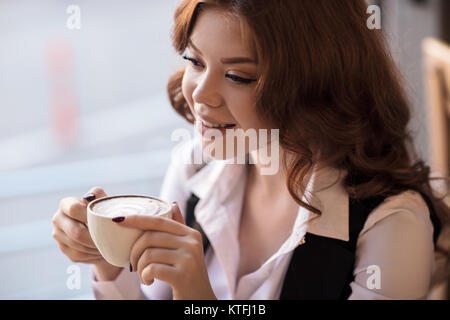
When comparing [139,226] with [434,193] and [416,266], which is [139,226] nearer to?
[416,266]

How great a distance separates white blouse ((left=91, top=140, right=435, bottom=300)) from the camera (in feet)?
2.73

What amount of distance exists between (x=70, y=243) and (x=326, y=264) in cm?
42

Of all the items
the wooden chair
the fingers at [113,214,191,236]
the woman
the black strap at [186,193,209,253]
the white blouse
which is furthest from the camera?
the wooden chair

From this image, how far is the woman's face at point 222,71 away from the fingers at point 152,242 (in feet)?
0.70

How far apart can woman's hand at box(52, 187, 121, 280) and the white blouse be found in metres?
0.15

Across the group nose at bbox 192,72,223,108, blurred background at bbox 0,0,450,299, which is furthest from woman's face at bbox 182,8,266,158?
blurred background at bbox 0,0,450,299

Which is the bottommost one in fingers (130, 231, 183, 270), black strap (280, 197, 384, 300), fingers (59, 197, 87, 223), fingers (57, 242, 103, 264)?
black strap (280, 197, 384, 300)

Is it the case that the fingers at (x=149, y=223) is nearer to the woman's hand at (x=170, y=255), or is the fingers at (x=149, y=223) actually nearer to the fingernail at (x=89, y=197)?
the woman's hand at (x=170, y=255)

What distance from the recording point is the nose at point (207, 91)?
2.36 ft

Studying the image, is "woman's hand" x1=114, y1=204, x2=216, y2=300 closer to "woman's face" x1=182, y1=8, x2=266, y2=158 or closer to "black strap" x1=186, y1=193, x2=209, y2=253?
"woman's face" x1=182, y1=8, x2=266, y2=158

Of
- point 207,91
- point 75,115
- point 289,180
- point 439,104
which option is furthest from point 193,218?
Answer: point 75,115

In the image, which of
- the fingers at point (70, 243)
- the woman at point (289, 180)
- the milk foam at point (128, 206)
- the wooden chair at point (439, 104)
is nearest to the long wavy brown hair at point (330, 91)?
the woman at point (289, 180)
